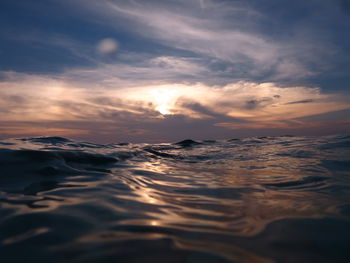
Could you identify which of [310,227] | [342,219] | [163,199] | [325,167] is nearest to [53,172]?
[163,199]

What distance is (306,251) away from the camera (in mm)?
1514

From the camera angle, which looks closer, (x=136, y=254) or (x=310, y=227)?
(x=136, y=254)

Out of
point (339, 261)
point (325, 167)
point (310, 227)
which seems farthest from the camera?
point (325, 167)

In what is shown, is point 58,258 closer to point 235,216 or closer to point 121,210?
point 121,210

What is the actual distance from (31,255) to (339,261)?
6.22 feet

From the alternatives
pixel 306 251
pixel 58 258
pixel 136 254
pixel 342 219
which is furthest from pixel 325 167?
pixel 58 258

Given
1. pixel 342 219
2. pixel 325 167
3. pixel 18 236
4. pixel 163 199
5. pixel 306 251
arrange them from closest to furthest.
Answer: pixel 306 251 → pixel 18 236 → pixel 342 219 → pixel 163 199 → pixel 325 167

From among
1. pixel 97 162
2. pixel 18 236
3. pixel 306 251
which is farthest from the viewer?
pixel 97 162

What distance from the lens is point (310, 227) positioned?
192cm

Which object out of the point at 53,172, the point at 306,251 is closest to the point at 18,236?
the point at 306,251

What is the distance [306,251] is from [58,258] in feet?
5.17

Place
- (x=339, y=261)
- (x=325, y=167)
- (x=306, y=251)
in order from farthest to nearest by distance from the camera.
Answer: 1. (x=325, y=167)
2. (x=306, y=251)
3. (x=339, y=261)

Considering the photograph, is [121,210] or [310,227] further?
[121,210]

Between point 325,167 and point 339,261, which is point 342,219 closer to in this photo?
point 339,261
